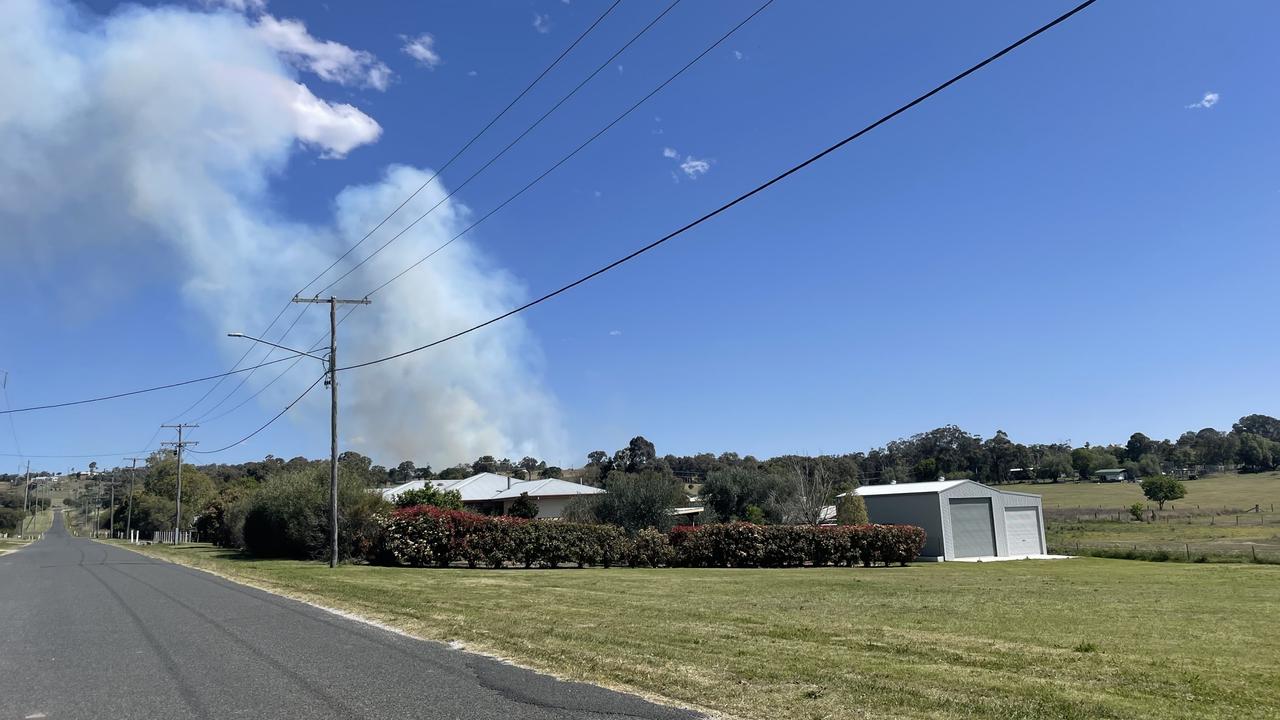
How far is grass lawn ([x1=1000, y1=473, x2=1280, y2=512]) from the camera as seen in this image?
300 feet

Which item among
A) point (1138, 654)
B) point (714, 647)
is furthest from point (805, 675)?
point (1138, 654)

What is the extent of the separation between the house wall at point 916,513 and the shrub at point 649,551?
15716 millimetres

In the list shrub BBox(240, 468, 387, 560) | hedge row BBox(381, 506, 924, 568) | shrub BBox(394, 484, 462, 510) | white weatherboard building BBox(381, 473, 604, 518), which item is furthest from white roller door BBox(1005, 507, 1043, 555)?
shrub BBox(240, 468, 387, 560)

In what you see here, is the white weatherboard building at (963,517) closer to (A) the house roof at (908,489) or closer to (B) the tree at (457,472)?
(A) the house roof at (908,489)

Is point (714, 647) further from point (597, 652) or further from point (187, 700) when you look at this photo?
point (187, 700)

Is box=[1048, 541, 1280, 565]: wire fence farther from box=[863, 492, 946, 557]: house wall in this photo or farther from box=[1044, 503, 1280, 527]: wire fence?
box=[1044, 503, 1280, 527]: wire fence

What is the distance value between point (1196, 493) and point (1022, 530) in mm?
79941

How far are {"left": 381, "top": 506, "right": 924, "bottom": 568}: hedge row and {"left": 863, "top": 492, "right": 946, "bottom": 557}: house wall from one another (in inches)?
257

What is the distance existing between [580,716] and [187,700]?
3.67 meters

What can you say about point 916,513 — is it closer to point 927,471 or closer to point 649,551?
point 649,551

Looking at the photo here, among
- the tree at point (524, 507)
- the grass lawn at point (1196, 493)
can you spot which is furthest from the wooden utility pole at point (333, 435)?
the grass lawn at point (1196, 493)

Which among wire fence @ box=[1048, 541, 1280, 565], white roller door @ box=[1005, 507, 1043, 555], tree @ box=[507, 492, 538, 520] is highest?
tree @ box=[507, 492, 538, 520]

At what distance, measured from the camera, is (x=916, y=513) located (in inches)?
1718

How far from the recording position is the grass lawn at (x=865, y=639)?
298 inches
